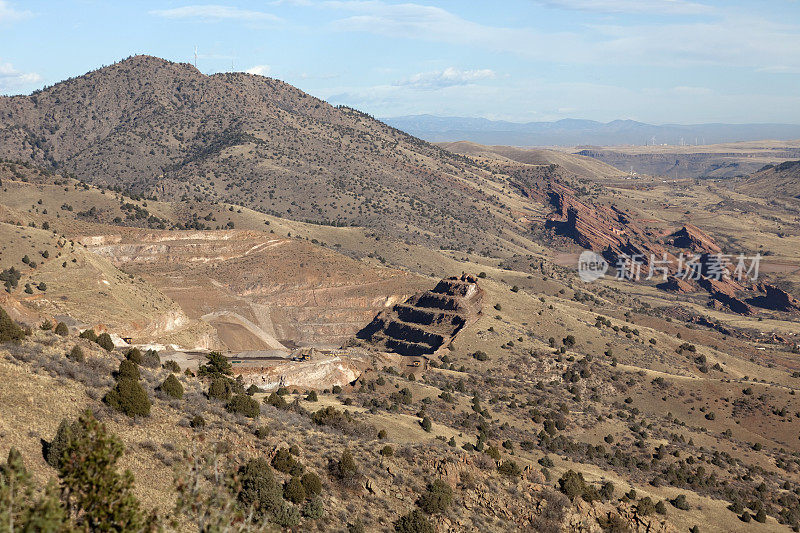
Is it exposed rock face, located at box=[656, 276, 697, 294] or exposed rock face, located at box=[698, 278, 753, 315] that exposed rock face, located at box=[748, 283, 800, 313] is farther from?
exposed rock face, located at box=[656, 276, 697, 294]

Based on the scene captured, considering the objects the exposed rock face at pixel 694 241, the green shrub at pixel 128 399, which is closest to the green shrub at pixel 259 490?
the green shrub at pixel 128 399

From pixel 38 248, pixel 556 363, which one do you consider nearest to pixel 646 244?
pixel 556 363

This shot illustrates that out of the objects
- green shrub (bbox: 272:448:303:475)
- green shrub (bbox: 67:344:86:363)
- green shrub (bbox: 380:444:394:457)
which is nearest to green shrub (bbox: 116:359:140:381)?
green shrub (bbox: 67:344:86:363)

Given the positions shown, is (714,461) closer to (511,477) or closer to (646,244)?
(511,477)

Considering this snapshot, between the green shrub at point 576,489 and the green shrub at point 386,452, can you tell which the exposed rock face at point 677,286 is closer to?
the green shrub at point 576,489

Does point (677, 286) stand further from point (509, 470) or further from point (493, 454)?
point (509, 470)

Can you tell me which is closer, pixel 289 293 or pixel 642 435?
pixel 642 435
